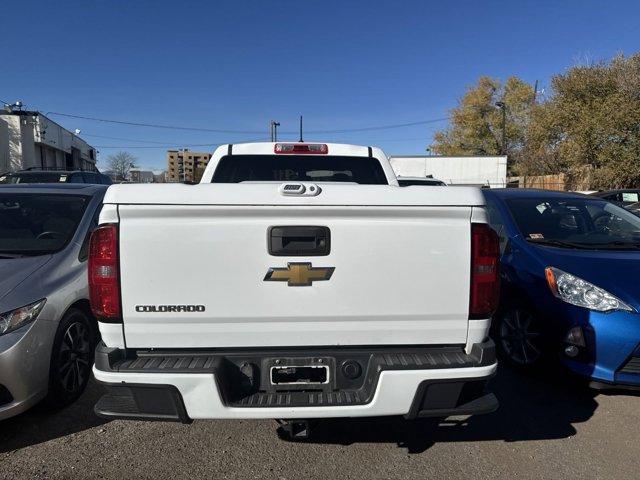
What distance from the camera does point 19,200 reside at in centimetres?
459

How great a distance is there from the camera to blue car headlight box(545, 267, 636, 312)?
138 inches

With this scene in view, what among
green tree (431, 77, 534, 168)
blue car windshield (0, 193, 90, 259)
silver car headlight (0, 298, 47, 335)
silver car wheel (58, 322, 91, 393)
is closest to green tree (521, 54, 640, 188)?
green tree (431, 77, 534, 168)

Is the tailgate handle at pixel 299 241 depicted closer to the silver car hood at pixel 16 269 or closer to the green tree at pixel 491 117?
the silver car hood at pixel 16 269

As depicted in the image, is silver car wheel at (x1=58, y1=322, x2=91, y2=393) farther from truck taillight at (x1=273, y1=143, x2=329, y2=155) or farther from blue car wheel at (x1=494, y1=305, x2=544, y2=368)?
blue car wheel at (x1=494, y1=305, x2=544, y2=368)

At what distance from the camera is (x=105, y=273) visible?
7.86ft

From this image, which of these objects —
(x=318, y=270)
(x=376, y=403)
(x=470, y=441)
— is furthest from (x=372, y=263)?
(x=470, y=441)

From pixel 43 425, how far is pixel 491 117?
5296cm

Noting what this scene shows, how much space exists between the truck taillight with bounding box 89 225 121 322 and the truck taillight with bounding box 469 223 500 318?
184 cm

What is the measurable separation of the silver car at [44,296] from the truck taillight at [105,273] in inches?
43.0

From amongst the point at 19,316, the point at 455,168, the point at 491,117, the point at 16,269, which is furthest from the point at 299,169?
the point at 491,117

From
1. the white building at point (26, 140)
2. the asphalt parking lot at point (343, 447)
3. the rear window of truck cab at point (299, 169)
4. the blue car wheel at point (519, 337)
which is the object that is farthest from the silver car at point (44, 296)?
the white building at point (26, 140)

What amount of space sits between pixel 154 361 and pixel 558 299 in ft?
10.0

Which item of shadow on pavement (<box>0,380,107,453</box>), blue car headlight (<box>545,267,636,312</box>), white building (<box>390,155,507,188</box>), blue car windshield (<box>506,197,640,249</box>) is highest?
white building (<box>390,155,507,188</box>)

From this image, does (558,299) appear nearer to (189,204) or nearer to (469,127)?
(189,204)
